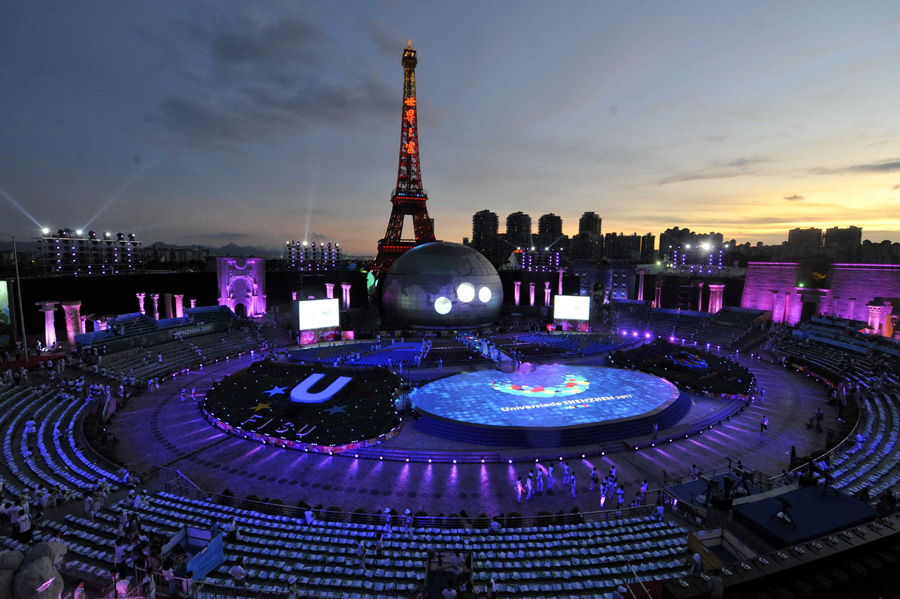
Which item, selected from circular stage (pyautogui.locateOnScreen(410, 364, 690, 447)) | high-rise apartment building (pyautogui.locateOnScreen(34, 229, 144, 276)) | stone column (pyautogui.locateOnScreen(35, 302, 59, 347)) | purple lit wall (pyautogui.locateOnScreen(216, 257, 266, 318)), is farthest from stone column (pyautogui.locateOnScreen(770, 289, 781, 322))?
high-rise apartment building (pyautogui.locateOnScreen(34, 229, 144, 276))

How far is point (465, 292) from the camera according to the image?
158 ft

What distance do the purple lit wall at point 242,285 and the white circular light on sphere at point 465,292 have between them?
2534 centimetres

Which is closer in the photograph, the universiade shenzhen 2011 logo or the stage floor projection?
the stage floor projection

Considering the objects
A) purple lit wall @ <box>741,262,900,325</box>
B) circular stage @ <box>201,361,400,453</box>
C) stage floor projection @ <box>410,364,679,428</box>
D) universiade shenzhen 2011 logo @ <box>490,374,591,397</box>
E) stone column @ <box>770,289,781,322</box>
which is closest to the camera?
circular stage @ <box>201,361,400,453</box>

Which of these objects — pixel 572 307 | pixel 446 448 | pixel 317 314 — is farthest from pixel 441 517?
pixel 572 307

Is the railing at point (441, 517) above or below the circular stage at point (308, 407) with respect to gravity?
below

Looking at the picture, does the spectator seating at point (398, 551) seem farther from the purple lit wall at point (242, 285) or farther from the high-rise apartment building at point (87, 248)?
the high-rise apartment building at point (87, 248)

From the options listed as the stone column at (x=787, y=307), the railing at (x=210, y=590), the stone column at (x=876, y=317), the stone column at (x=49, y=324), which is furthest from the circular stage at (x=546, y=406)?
the stone column at (x=49, y=324)

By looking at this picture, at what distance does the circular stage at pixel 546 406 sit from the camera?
71.7ft

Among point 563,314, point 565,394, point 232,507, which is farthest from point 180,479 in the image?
point 563,314

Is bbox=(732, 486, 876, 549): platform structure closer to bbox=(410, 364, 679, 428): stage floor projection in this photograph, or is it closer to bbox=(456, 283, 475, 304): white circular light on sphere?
bbox=(410, 364, 679, 428): stage floor projection

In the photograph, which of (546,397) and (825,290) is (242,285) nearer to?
(546,397)

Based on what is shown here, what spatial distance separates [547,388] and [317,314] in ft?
84.8

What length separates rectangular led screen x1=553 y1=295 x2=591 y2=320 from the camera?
48281 millimetres
